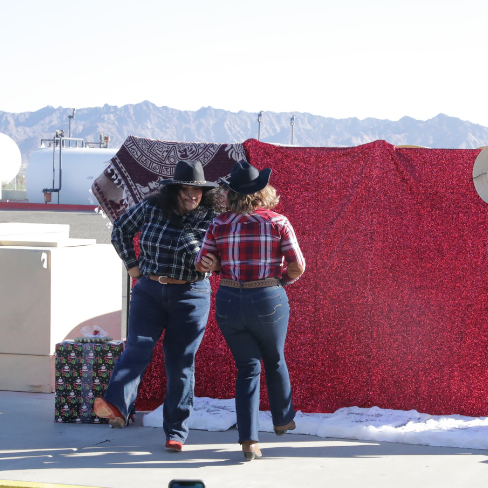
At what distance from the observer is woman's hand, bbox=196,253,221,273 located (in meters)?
4.18

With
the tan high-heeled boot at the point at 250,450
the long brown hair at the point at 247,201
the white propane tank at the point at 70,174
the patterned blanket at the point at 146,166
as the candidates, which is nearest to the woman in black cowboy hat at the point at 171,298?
the long brown hair at the point at 247,201

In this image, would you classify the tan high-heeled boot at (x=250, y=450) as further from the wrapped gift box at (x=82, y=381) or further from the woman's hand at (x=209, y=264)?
the wrapped gift box at (x=82, y=381)

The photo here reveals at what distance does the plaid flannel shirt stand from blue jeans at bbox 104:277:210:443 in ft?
0.30

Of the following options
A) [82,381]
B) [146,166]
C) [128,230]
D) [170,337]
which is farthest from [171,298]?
[146,166]

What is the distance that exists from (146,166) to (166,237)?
113 cm

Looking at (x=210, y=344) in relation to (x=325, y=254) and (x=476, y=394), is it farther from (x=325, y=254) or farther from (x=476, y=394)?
(x=476, y=394)

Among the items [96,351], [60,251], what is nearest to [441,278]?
[96,351]

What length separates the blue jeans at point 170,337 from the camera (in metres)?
4.39

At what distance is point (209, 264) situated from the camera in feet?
13.7

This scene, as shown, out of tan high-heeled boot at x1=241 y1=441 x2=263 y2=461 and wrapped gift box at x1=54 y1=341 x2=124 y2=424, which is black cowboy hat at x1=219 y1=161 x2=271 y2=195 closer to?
tan high-heeled boot at x1=241 y1=441 x2=263 y2=461

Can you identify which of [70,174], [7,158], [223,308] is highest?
[7,158]

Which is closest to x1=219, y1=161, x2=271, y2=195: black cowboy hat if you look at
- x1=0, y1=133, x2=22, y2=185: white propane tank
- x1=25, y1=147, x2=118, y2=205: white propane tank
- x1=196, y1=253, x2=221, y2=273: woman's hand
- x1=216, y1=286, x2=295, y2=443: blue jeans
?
x1=196, y1=253, x2=221, y2=273: woman's hand

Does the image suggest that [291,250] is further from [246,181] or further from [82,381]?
[82,381]

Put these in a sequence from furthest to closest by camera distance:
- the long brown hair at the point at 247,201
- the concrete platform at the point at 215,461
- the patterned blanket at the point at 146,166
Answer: the patterned blanket at the point at 146,166, the long brown hair at the point at 247,201, the concrete platform at the point at 215,461
